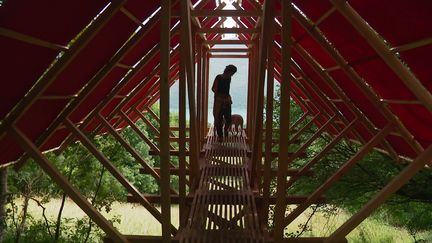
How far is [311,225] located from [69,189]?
14065 millimetres

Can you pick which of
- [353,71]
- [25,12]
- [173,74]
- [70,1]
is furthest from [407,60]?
[173,74]

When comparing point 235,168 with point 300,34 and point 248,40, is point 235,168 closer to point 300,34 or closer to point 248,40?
point 300,34

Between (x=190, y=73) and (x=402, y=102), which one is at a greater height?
(x=190, y=73)

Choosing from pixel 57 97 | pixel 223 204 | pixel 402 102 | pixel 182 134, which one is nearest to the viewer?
pixel 182 134

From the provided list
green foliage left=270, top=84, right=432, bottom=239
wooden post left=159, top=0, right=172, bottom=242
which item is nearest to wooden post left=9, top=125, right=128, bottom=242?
wooden post left=159, top=0, right=172, bottom=242

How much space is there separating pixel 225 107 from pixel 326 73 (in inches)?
90.9

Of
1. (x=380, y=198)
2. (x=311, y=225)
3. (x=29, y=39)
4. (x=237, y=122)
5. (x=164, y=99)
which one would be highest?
(x=237, y=122)

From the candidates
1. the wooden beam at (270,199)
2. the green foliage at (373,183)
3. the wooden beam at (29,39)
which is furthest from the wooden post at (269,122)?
the green foliage at (373,183)

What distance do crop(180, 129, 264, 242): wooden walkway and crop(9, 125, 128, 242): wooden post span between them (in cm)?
72

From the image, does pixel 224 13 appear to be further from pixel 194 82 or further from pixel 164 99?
pixel 164 99

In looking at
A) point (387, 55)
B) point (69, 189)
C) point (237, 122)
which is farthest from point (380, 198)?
point (237, 122)

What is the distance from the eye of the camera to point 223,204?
5199 mm

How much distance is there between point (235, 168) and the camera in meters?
6.70

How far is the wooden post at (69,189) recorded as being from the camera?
398 centimetres
